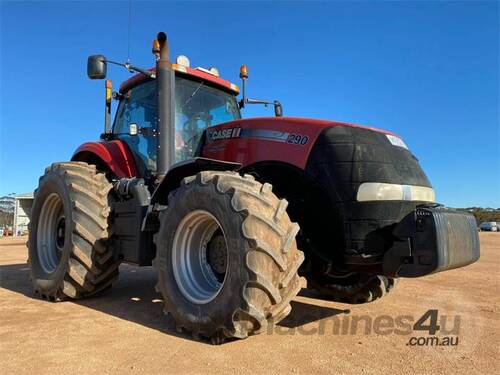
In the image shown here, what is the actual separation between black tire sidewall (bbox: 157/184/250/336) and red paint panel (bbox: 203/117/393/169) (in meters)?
0.79

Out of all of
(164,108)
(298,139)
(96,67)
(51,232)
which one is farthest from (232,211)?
(51,232)

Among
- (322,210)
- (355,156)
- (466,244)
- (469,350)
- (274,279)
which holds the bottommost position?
(469,350)

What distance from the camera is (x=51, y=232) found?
6000mm

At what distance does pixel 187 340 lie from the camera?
352 centimetres

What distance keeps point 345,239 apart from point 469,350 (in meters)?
1.24

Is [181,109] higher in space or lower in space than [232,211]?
higher

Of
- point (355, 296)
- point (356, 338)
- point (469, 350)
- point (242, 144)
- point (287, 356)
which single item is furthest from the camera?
point (355, 296)

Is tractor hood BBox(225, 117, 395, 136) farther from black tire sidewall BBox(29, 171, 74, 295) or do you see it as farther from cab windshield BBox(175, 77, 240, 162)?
black tire sidewall BBox(29, 171, 74, 295)

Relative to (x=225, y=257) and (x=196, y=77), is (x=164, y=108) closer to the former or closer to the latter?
(x=196, y=77)

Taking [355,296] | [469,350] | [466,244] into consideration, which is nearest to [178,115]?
[355,296]

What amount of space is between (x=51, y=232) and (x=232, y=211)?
3.72m

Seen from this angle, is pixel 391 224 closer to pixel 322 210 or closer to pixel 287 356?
pixel 322 210

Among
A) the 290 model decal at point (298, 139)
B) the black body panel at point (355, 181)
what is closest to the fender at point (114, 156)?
the 290 model decal at point (298, 139)

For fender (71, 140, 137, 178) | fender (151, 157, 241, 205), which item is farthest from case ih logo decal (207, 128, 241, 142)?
fender (71, 140, 137, 178)
